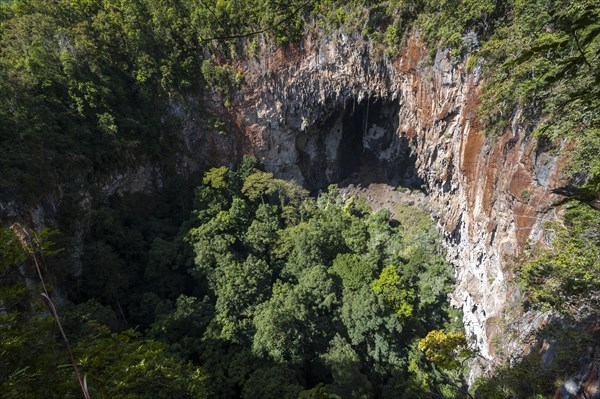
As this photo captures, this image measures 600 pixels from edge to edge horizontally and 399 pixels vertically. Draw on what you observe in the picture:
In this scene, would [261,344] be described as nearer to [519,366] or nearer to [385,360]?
[385,360]

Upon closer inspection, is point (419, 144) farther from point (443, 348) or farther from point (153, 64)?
point (153, 64)

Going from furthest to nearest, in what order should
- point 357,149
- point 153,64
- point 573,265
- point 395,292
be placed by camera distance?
1. point 357,149
2. point 153,64
3. point 395,292
4. point 573,265

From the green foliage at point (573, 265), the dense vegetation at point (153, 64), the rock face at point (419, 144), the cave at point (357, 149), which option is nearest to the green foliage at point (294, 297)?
the rock face at point (419, 144)

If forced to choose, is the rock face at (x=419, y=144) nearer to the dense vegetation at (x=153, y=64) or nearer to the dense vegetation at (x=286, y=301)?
the dense vegetation at (x=153, y=64)

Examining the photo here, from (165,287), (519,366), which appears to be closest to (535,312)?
(519,366)

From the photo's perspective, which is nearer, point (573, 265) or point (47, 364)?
point (47, 364)

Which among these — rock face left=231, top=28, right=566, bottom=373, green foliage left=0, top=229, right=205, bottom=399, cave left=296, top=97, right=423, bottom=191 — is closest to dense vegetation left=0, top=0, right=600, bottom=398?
green foliage left=0, top=229, right=205, bottom=399

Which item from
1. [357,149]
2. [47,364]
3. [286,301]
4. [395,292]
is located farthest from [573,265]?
[357,149]
